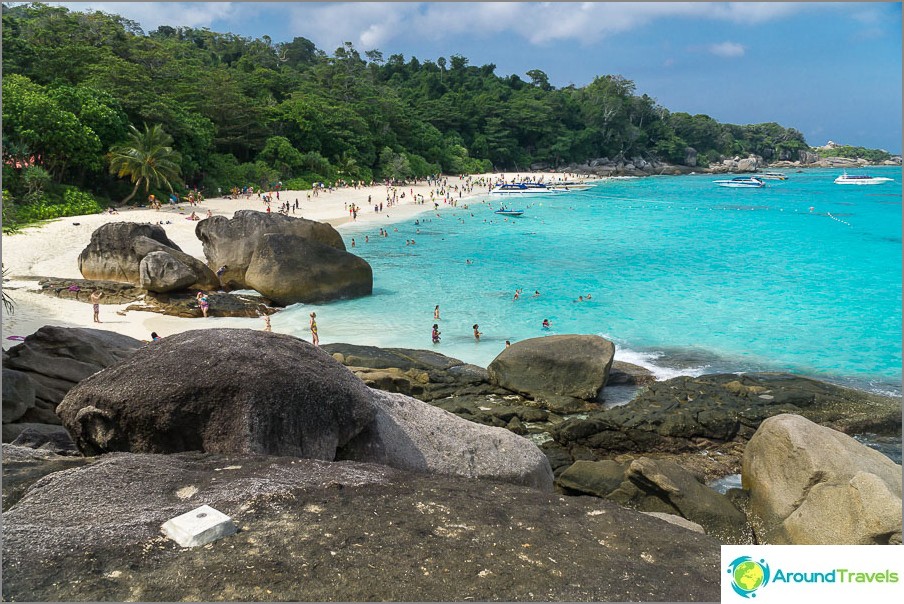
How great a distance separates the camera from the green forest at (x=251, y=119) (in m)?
38.5

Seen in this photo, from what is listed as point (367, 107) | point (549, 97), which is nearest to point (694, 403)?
point (367, 107)

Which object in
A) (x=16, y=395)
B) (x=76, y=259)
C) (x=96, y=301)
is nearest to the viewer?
(x=16, y=395)

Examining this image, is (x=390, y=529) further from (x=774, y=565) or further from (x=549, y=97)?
(x=549, y=97)

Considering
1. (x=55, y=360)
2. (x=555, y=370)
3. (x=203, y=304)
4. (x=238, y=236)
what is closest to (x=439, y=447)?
(x=55, y=360)

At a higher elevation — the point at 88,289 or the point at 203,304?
the point at 88,289

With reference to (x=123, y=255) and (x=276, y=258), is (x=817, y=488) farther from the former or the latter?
(x=123, y=255)

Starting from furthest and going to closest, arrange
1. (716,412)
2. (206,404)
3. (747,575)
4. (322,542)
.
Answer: (716,412) < (206,404) < (322,542) < (747,575)

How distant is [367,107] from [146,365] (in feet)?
261

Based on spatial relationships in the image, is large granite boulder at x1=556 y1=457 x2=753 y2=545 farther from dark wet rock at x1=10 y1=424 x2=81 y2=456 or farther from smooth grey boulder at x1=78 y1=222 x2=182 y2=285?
smooth grey boulder at x1=78 y1=222 x2=182 y2=285

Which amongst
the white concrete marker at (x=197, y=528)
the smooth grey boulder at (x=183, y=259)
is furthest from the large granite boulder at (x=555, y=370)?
the white concrete marker at (x=197, y=528)

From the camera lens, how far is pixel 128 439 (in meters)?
6.17

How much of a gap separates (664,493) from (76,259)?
26808 mm

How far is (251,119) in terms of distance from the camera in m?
60.8

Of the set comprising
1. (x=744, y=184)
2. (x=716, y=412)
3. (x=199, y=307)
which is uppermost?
(x=744, y=184)
